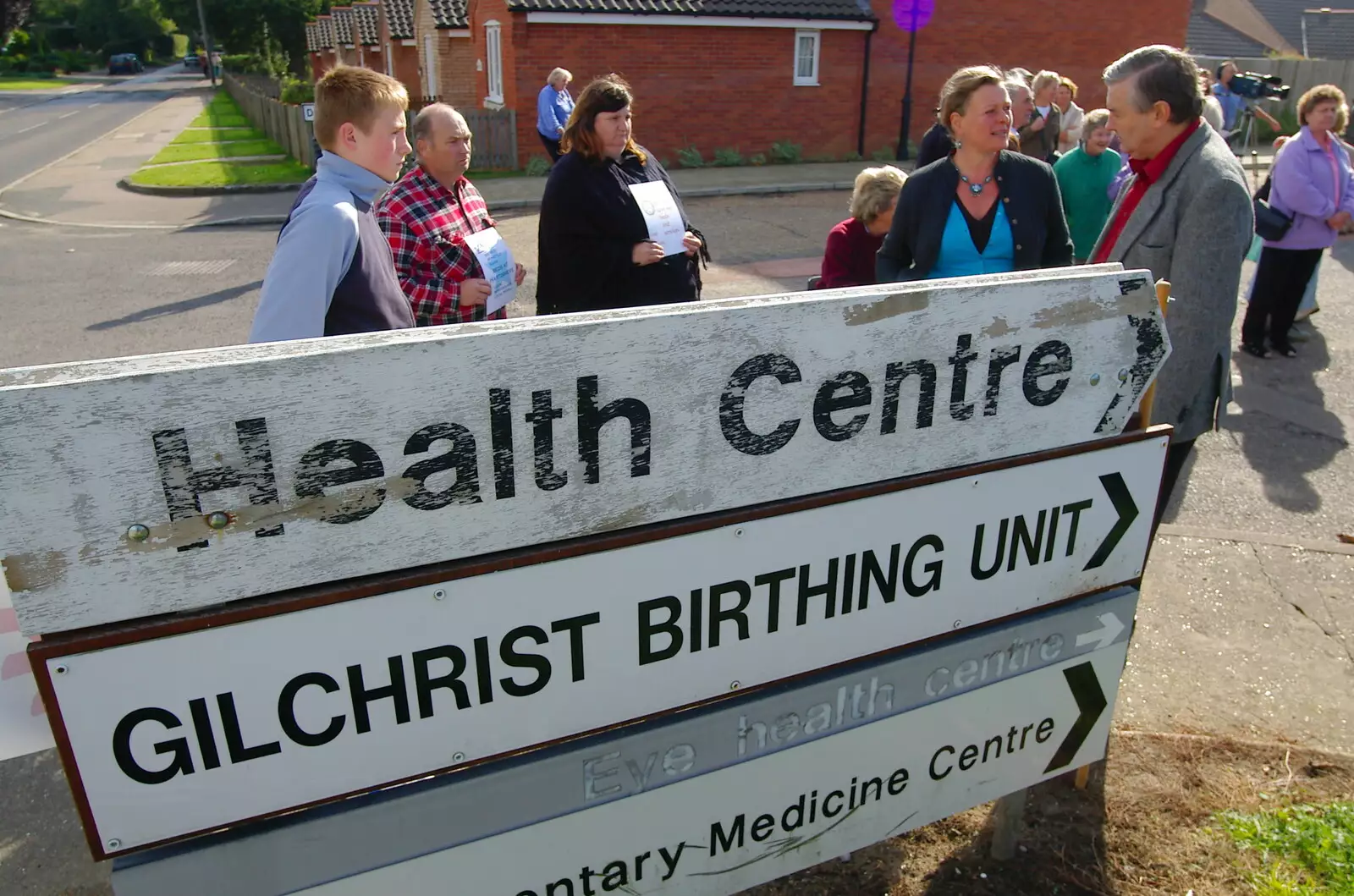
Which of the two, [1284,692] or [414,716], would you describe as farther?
[1284,692]

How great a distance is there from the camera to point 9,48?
63844 millimetres

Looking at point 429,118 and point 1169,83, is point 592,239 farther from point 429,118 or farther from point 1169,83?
point 1169,83

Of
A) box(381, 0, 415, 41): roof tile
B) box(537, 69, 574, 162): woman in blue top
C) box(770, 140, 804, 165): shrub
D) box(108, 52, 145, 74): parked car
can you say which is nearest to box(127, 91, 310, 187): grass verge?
box(537, 69, 574, 162): woman in blue top

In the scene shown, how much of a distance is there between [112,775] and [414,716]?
16.6 inches

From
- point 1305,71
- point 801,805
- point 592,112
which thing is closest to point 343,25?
point 1305,71

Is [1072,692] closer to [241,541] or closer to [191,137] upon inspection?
[241,541]

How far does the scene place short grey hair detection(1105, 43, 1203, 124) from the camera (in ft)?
9.15

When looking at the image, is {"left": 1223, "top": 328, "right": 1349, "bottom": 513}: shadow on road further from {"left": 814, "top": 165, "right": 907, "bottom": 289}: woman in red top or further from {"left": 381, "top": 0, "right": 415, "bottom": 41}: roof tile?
{"left": 381, "top": 0, "right": 415, "bottom": 41}: roof tile

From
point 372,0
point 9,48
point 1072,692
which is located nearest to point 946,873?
point 1072,692

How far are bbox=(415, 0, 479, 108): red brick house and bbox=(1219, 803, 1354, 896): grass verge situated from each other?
20.6 metres

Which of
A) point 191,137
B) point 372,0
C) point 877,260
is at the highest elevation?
point 372,0

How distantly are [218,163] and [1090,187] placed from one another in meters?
18.0

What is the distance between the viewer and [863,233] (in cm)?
411

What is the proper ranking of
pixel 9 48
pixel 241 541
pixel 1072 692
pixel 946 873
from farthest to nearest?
pixel 9 48, pixel 946 873, pixel 1072 692, pixel 241 541
